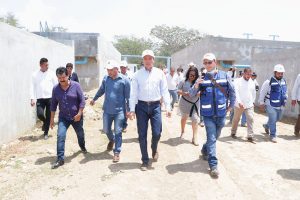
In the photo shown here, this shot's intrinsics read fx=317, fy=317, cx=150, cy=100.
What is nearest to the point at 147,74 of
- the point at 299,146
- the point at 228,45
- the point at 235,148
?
the point at 235,148

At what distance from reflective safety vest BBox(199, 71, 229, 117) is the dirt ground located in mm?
1014

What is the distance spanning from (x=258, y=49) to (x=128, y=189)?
13407mm

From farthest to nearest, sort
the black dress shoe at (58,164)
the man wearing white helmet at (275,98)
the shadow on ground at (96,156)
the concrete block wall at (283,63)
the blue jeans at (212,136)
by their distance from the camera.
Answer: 1. the concrete block wall at (283,63)
2. the man wearing white helmet at (275,98)
3. the shadow on ground at (96,156)
4. the black dress shoe at (58,164)
5. the blue jeans at (212,136)

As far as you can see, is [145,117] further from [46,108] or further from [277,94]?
[277,94]

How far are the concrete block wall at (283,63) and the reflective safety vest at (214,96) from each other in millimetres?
7281

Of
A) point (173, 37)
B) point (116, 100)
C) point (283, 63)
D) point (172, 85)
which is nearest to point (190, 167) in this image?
point (116, 100)

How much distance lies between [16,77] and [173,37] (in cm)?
5494

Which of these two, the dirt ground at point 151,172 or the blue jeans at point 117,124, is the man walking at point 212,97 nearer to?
the dirt ground at point 151,172

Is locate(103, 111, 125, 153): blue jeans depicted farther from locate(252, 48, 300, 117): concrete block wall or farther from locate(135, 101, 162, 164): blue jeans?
locate(252, 48, 300, 117): concrete block wall

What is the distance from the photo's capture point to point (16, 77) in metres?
7.46

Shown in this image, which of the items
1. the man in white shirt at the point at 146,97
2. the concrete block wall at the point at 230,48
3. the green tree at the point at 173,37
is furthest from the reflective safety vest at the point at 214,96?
the green tree at the point at 173,37

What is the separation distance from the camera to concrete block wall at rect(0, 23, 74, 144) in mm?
6680

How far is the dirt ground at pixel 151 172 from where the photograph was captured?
4.41 meters

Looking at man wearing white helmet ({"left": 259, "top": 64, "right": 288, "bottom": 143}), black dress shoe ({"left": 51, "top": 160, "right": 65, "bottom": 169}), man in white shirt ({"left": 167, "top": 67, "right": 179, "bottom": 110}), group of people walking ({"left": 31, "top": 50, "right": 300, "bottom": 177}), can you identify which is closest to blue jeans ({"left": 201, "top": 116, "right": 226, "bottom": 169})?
group of people walking ({"left": 31, "top": 50, "right": 300, "bottom": 177})
